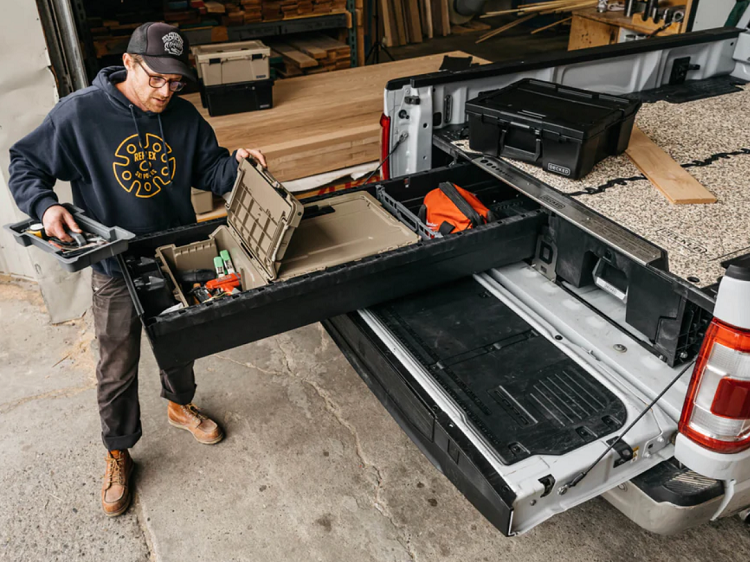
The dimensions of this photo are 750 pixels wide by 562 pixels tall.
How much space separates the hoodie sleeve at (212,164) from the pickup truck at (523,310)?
190mm

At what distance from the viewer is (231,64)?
3.98 m

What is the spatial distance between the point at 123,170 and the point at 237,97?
191 centimetres

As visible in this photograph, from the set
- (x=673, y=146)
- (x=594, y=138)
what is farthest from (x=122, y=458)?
(x=673, y=146)

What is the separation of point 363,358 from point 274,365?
1.26 metres

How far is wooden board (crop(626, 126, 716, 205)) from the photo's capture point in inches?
88.7

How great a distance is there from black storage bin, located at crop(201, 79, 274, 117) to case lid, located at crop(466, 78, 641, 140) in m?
1.88

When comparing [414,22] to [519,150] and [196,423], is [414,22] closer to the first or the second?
[519,150]

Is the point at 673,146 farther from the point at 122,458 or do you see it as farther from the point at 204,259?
the point at 122,458

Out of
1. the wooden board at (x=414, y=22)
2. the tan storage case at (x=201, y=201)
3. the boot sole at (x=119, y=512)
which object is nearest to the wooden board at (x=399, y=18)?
the wooden board at (x=414, y=22)

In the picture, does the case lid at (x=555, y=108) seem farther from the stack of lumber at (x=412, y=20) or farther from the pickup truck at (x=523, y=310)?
the stack of lumber at (x=412, y=20)

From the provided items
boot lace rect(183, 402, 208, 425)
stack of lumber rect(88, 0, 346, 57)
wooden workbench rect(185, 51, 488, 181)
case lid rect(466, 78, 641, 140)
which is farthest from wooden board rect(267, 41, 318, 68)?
boot lace rect(183, 402, 208, 425)

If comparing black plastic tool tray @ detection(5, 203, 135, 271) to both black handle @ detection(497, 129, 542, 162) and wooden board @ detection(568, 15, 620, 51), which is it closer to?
black handle @ detection(497, 129, 542, 162)

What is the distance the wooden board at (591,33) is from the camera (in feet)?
20.6

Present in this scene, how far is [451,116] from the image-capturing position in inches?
115
